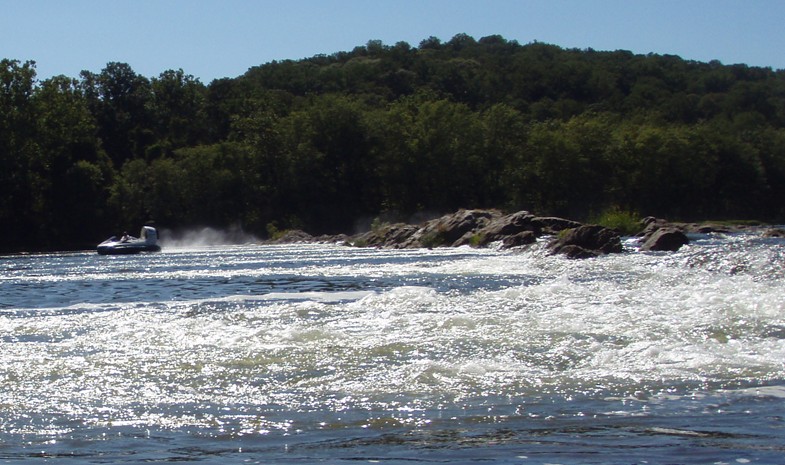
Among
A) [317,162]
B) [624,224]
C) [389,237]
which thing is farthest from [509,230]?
[317,162]

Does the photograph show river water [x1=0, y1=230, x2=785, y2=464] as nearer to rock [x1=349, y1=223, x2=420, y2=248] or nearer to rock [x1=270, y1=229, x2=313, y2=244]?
rock [x1=349, y1=223, x2=420, y2=248]

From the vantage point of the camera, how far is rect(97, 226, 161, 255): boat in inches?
2552

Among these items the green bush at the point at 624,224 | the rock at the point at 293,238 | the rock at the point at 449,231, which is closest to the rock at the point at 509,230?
the rock at the point at 449,231

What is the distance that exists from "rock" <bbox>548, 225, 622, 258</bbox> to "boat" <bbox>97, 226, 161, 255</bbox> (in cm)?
3471

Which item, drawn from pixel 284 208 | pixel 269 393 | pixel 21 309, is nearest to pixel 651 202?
pixel 284 208

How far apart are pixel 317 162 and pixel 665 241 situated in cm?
6163

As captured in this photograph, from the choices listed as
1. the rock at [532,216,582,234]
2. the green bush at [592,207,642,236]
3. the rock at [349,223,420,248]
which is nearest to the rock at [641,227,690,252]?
the rock at [532,216,582,234]

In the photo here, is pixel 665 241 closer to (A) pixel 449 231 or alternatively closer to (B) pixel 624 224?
(A) pixel 449 231

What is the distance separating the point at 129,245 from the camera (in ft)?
216

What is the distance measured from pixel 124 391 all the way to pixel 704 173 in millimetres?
102772

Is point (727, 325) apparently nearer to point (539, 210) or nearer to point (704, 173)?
point (539, 210)

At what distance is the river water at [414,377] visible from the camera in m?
8.90

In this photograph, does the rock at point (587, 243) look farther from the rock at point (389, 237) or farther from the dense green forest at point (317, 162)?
the dense green forest at point (317, 162)

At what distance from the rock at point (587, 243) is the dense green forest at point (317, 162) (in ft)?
167
